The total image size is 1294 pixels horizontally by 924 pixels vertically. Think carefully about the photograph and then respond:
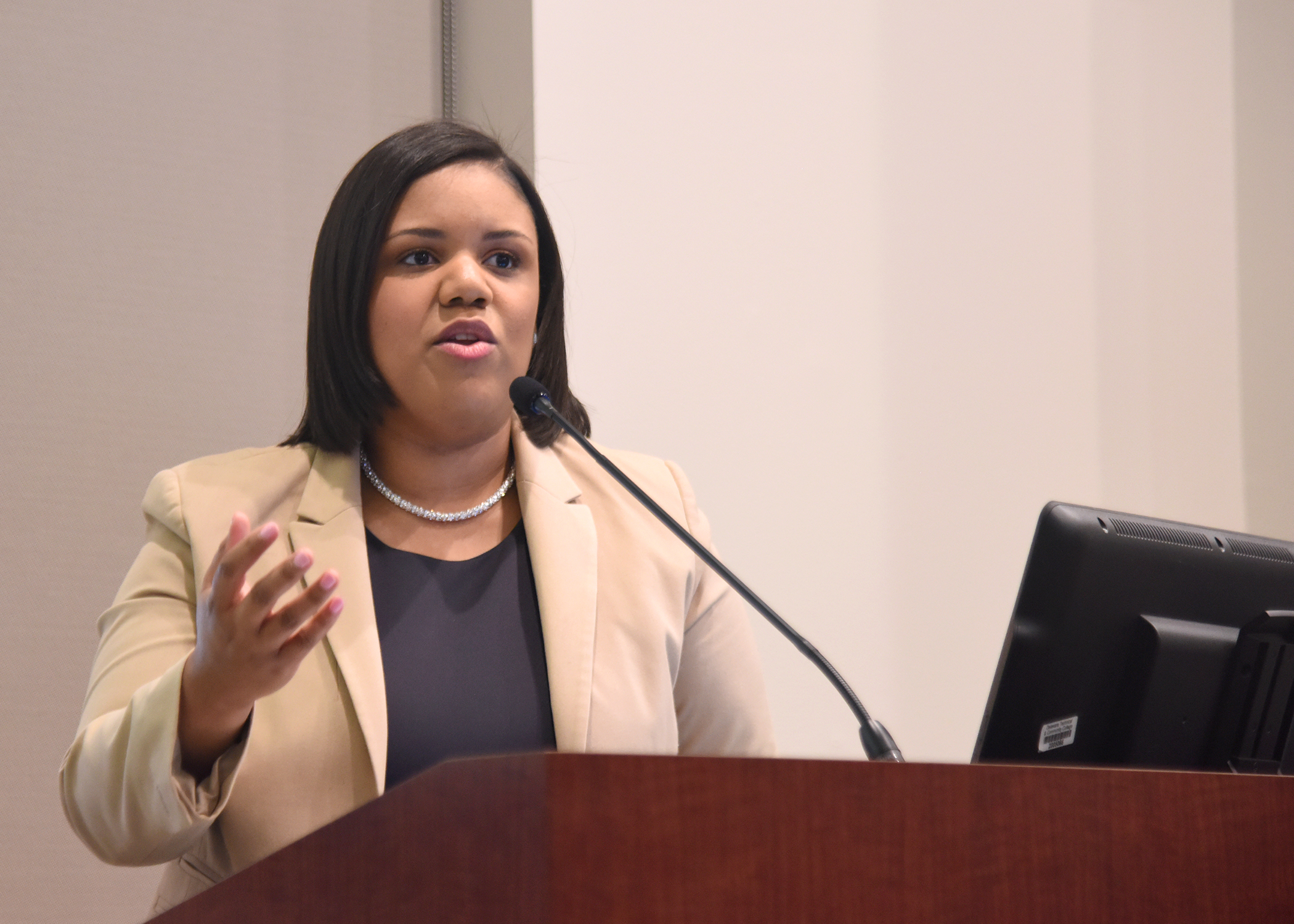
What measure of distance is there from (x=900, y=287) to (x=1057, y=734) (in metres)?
1.57

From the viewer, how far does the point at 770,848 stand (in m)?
0.56

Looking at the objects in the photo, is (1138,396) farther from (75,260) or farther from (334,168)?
(75,260)

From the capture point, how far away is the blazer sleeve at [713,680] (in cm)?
150

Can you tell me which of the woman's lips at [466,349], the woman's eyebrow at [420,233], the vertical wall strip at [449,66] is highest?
the vertical wall strip at [449,66]

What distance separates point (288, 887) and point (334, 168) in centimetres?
169

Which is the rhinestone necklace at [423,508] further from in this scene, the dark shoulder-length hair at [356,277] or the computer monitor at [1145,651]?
the computer monitor at [1145,651]

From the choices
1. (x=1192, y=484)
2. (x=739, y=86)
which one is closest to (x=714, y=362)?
(x=739, y=86)

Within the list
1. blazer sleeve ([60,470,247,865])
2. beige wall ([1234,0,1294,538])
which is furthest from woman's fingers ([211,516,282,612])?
beige wall ([1234,0,1294,538])

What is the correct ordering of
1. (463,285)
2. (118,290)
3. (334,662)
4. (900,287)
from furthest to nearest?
1. (900,287)
2. (118,290)
3. (463,285)
4. (334,662)

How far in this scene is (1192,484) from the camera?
2.81 m

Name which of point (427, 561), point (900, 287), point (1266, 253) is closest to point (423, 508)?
point (427, 561)

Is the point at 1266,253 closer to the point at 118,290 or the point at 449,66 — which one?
the point at 449,66

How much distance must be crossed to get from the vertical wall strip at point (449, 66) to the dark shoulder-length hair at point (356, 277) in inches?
31.1

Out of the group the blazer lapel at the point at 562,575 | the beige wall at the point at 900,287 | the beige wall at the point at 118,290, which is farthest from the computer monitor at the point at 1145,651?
the beige wall at the point at 118,290
